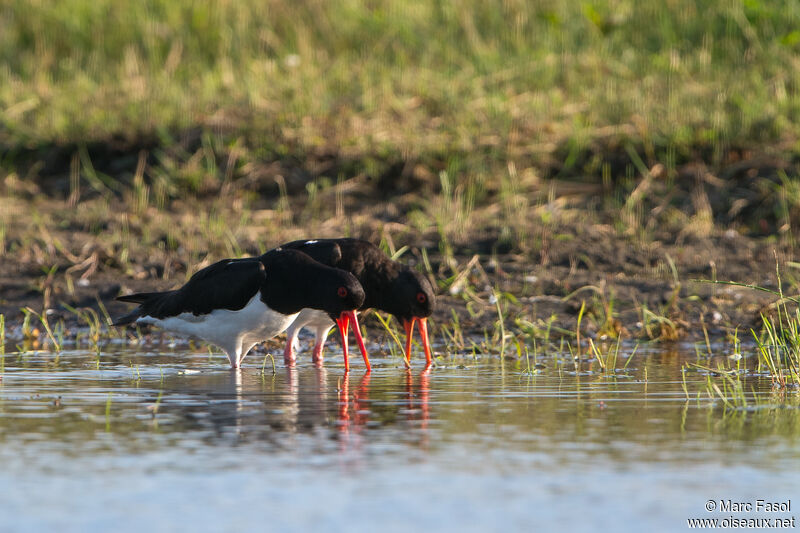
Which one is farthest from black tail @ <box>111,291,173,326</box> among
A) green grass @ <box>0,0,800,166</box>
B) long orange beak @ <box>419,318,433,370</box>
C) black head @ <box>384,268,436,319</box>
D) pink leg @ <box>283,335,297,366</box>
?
green grass @ <box>0,0,800,166</box>

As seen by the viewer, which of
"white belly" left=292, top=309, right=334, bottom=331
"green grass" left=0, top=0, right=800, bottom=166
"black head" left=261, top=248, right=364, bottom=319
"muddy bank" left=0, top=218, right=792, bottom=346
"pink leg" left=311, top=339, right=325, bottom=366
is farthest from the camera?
"green grass" left=0, top=0, right=800, bottom=166

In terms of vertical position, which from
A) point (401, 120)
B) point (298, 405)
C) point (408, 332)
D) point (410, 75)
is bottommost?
point (298, 405)

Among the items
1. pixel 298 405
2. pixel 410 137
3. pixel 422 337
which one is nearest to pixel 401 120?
pixel 410 137

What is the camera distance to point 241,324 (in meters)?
8.35

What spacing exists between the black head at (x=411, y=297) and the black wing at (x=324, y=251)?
41 centimetres

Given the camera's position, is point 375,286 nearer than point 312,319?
No

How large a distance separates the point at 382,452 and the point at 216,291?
330cm

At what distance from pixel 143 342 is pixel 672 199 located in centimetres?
497

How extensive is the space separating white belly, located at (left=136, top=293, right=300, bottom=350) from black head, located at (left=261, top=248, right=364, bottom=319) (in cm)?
9

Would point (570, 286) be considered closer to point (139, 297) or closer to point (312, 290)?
point (312, 290)

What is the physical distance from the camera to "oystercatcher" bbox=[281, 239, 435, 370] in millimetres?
9008

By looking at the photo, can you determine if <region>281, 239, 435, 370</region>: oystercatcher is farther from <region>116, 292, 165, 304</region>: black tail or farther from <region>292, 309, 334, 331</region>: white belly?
<region>116, 292, 165, 304</region>: black tail

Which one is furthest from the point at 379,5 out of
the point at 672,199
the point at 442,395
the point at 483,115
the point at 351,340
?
the point at 442,395

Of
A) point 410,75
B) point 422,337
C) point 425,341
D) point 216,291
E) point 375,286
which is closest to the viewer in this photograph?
point 216,291
